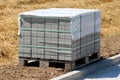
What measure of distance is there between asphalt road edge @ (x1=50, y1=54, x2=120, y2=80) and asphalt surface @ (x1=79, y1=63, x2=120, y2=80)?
0.12 meters

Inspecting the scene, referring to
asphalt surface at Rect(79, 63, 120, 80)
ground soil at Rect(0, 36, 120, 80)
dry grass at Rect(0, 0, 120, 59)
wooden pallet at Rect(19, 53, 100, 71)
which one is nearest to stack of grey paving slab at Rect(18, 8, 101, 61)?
wooden pallet at Rect(19, 53, 100, 71)

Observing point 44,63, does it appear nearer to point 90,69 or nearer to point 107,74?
point 90,69

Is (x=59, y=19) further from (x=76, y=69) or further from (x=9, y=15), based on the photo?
(x=9, y=15)

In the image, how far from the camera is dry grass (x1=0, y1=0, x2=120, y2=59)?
15.0 metres

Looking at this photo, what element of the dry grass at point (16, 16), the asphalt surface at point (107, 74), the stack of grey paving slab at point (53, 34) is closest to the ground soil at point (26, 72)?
the stack of grey paving slab at point (53, 34)

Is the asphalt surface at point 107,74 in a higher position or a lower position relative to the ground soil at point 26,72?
lower

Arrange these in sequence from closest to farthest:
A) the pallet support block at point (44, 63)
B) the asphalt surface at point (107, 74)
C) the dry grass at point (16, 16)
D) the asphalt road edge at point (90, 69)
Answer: the asphalt road edge at point (90, 69), the pallet support block at point (44, 63), the asphalt surface at point (107, 74), the dry grass at point (16, 16)

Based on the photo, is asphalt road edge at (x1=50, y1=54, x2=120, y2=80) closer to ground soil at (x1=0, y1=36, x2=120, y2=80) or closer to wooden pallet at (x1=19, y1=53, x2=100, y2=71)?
wooden pallet at (x1=19, y1=53, x2=100, y2=71)

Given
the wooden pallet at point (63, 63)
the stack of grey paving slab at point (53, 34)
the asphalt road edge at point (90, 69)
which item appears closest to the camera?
the asphalt road edge at point (90, 69)

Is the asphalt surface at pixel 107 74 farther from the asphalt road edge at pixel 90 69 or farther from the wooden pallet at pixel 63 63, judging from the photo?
the wooden pallet at pixel 63 63

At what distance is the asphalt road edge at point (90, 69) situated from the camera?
410 inches

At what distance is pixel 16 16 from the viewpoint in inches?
801

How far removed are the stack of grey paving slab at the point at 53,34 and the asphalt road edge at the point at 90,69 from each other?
351mm

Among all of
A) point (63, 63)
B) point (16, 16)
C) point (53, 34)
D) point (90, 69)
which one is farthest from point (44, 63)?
point (16, 16)
